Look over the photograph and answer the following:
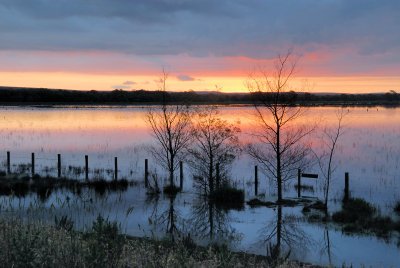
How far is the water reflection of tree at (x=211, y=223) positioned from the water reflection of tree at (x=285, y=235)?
51.9 inches

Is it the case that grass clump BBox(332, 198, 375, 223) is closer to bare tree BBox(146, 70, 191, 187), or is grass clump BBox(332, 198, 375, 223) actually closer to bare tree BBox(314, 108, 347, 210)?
bare tree BBox(314, 108, 347, 210)

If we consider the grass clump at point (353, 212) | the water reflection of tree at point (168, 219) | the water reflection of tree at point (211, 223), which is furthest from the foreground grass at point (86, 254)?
the grass clump at point (353, 212)

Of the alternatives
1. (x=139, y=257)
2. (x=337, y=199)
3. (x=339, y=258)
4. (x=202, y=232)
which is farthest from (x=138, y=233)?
(x=337, y=199)

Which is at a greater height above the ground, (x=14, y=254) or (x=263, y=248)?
(x=14, y=254)

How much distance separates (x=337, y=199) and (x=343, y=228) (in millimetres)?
5472

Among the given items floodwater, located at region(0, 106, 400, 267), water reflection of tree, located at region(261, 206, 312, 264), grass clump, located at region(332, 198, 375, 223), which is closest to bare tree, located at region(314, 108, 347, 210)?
floodwater, located at region(0, 106, 400, 267)

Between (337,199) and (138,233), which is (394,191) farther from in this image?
(138,233)

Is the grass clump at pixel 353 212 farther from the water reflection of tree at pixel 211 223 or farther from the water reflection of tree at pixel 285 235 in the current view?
the water reflection of tree at pixel 211 223

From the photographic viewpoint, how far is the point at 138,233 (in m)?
13.9

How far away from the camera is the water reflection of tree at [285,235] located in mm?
13148

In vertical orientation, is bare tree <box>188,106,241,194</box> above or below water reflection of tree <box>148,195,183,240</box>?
above

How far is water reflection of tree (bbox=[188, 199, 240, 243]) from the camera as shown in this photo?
45.8ft

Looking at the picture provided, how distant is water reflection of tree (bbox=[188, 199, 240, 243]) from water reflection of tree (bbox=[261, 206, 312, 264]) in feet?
4.32

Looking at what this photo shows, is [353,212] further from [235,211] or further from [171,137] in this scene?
[171,137]
